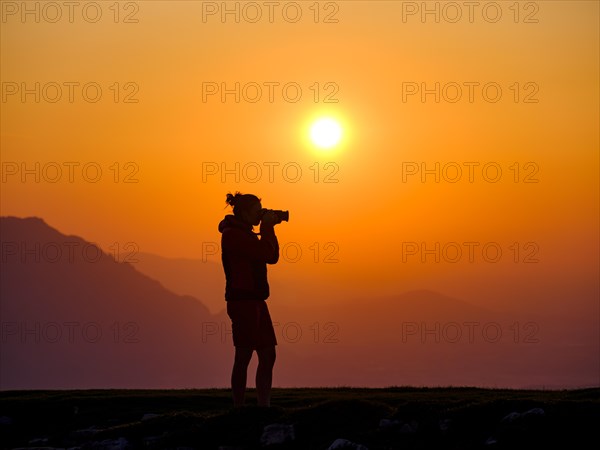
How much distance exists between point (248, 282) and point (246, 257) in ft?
1.56

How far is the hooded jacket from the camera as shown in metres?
20.6

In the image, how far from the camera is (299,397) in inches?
1180

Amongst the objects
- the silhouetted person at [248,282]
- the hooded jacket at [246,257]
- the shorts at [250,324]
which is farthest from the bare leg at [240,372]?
the hooded jacket at [246,257]

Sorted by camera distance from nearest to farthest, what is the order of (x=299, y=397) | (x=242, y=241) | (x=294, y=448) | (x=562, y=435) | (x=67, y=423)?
(x=562, y=435) → (x=294, y=448) → (x=242, y=241) → (x=67, y=423) → (x=299, y=397)

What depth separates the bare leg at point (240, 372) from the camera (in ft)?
67.8

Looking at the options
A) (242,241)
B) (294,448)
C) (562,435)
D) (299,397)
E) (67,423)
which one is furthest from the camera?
(299,397)

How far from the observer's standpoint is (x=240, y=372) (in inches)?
819

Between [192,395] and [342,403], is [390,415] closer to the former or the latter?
[342,403]

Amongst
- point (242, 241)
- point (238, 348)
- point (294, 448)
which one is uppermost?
point (242, 241)

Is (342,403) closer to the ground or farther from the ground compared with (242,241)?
closer to the ground

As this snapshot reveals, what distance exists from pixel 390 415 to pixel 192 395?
462 inches

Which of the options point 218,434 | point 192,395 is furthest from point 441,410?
point 192,395

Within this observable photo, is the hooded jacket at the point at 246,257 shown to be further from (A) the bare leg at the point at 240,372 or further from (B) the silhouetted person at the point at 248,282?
(A) the bare leg at the point at 240,372

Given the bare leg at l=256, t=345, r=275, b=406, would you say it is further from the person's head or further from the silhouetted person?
the person's head
